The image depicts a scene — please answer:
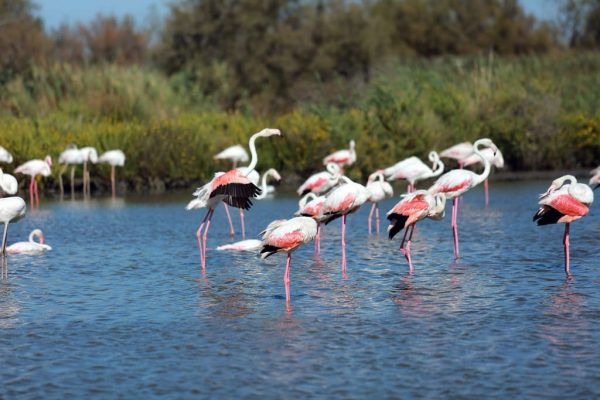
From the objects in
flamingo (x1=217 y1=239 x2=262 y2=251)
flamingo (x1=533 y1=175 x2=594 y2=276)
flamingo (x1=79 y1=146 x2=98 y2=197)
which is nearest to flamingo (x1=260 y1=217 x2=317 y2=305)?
flamingo (x1=533 y1=175 x2=594 y2=276)

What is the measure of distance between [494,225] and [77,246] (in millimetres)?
5540

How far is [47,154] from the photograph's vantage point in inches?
862

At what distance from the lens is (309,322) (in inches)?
334

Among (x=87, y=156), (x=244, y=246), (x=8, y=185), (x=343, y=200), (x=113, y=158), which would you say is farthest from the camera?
(x=113, y=158)

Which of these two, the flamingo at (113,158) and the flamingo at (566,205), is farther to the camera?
the flamingo at (113,158)

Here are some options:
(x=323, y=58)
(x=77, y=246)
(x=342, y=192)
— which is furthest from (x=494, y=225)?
(x=323, y=58)

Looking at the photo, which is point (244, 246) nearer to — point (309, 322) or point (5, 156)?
point (309, 322)

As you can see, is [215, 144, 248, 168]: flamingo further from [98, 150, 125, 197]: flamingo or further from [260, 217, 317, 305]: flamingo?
[260, 217, 317, 305]: flamingo

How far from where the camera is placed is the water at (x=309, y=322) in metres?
6.73

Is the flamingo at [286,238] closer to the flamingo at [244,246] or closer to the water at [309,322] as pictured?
the water at [309,322]

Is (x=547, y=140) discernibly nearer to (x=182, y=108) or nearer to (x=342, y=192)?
(x=182, y=108)

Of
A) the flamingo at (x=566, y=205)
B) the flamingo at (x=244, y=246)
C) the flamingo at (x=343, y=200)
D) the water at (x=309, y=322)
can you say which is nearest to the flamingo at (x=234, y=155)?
the water at (x=309, y=322)

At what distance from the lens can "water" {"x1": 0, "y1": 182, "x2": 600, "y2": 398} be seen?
265 inches

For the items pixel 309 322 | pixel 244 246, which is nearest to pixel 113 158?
pixel 244 246
